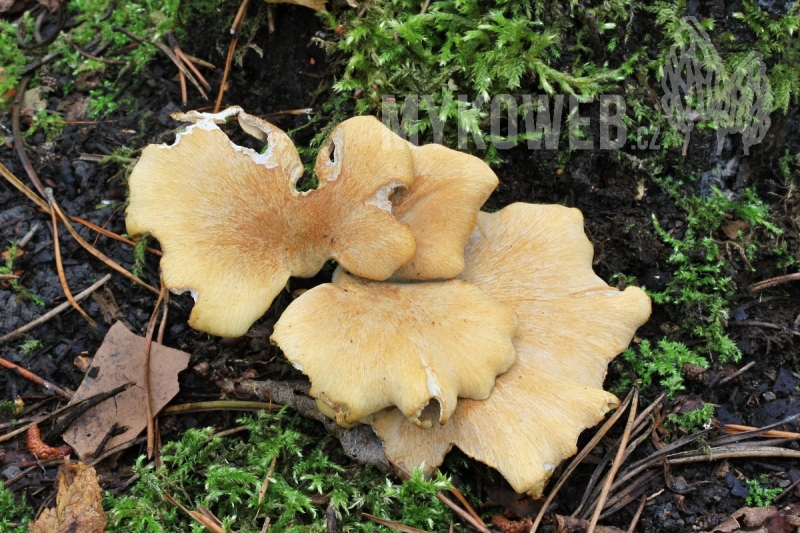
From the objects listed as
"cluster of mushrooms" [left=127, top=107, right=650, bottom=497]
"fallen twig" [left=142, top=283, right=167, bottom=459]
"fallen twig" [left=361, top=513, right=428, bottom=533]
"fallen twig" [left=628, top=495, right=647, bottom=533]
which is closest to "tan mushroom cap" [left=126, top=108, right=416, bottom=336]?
"cluster of mushrooms" [left=127, top=107, right=650, bottom=497]

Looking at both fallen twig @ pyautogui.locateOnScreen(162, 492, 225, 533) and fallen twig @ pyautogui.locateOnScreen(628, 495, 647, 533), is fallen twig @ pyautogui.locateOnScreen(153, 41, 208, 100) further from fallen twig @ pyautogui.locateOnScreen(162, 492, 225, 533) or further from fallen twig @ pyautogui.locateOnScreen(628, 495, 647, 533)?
fallen twig @ pyautogui.locateOnScreen(628, 495, 647, 533)

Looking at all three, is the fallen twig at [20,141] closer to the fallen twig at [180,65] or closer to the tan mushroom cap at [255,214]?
the fallen twig at [180,65]

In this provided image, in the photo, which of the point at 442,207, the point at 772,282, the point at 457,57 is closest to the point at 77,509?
the point at 442,207

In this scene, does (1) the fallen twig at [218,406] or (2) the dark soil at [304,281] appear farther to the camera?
(1) the fallen twig at [218,406]

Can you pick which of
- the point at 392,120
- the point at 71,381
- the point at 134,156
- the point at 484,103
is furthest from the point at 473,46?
the point at 71,381

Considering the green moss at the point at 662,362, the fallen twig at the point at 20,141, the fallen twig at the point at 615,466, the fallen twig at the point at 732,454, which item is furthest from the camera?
the fallen twig at the point at 20,141

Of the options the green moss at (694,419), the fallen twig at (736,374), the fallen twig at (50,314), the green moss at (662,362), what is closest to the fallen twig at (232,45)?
the fallen twig at (50,314)

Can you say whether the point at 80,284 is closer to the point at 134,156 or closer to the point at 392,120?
→ the point at 134,156

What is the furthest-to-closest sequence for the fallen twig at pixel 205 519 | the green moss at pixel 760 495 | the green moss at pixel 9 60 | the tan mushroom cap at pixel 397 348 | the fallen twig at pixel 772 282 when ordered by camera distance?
1. the green moss at pixel 9 60
2. the fallen twig at pixel 772 282
3. the green moss at pixel 760 495
4. the fallen twig at pixel 205 519
5. the tan mushroom cap at pixel 397 348
